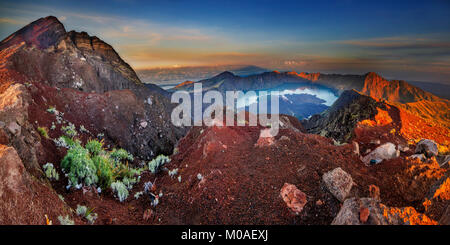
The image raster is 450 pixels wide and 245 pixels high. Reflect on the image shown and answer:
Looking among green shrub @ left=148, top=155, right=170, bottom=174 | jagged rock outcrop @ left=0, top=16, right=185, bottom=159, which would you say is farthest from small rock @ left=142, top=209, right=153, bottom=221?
jagged rock outcrop @ left=0, top=16, right=185, bottom=159

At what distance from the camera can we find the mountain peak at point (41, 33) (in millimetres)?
28172

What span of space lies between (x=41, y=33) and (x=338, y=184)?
46.1 m

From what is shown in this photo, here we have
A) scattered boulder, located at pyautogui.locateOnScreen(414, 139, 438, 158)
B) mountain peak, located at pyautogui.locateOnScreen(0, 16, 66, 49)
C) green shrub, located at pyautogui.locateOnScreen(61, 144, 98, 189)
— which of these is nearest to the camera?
green shrub, located at pyautogui.locateOnScreen(61, 144, 98, 189)

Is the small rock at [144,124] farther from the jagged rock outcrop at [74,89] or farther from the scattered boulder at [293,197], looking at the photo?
the scattered boulder at [293,197]

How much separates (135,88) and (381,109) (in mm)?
45601

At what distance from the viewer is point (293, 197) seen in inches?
186

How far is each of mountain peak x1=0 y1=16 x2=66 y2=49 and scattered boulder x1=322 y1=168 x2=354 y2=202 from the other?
37628 millimetres

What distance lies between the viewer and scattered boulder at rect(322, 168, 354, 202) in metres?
4.38

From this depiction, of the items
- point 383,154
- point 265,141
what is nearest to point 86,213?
point 265,141

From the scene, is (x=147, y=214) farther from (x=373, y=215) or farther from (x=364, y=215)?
(x=373, y=215)

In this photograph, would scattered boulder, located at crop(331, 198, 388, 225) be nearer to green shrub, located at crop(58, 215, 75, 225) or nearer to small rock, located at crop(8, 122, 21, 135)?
green shrub, located at crop(58, 215, 75, 225)

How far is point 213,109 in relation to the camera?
45.1 feet

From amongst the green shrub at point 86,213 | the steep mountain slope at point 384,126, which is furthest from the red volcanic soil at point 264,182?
the steep mountain slope at point 384,126
